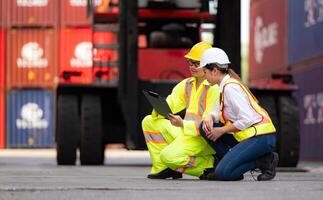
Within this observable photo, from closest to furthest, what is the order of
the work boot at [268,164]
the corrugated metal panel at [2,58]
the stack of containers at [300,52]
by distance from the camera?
the work boot at [268,164] → the stack of containers at [300,52] → the corrugated metal panel at [2,58]

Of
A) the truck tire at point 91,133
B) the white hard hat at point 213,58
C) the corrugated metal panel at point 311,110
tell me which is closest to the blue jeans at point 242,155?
the white hard hat at point 213,58

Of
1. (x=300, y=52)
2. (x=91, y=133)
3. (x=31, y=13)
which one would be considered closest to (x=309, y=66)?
(x=300, y=52)

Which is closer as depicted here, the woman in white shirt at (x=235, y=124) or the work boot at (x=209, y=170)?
the woman in white shirt at (x=235, y=124)

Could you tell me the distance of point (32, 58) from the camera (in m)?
33.9

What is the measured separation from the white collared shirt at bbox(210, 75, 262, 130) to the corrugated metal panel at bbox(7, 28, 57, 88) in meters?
24.9

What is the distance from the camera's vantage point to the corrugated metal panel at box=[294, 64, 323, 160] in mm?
20125

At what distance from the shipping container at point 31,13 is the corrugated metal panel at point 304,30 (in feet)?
39.6

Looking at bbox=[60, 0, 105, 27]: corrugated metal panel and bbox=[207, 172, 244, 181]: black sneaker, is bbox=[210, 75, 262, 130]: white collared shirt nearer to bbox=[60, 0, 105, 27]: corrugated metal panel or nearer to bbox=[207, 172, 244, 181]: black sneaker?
bbox=[207, 172, 244, 181]: black sneaker

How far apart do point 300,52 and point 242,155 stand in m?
13.3

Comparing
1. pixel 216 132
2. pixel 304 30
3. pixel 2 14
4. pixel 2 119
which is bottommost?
pixel 2 119

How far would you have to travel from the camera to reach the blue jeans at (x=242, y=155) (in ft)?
29.0

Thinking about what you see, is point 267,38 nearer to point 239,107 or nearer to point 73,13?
point 73,13

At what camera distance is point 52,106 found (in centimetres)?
3397

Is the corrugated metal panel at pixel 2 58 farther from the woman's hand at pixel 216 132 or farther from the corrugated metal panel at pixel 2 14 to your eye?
the woman's hand at pixel 216 132
